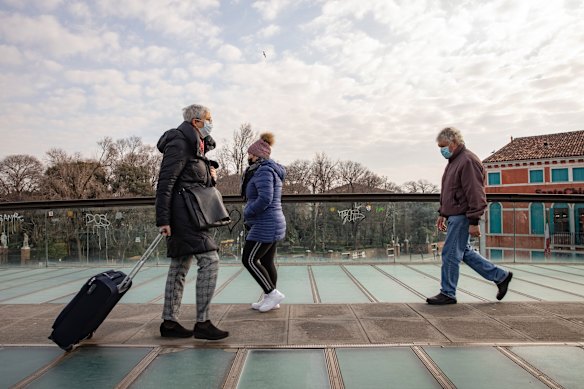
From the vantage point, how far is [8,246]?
809 centimetres

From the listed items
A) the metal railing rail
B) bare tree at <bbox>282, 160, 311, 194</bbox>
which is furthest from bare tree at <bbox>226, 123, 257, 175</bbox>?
the metal railing rail

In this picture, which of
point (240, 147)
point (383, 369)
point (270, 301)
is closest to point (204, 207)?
point (270, 301)

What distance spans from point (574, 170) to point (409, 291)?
54.4 metres

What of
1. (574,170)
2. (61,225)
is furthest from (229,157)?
(61,225)

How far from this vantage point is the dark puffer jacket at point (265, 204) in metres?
3.94

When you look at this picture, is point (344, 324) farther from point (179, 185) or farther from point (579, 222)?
point (579, 222)

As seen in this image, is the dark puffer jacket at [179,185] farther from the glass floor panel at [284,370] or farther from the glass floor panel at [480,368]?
the glass floor panel at [480,368]

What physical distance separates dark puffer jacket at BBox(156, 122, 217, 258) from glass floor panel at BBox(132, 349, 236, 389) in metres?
0.74

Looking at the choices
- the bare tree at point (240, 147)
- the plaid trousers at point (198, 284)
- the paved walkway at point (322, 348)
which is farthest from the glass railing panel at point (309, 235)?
the bare tree at point (240, 147)

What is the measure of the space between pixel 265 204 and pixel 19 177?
60350 mm

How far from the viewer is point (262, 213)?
4.07 metres

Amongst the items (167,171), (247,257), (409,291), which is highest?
(167,171)

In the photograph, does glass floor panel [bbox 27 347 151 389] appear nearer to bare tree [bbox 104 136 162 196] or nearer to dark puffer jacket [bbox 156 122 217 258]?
dark puffer jacket [bbox 156 122 217 258]

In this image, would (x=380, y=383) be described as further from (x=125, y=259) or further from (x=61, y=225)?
(x=61, y=225)
